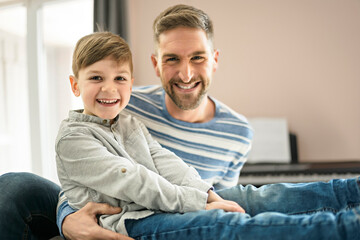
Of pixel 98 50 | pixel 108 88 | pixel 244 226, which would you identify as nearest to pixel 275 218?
pixel 244 226

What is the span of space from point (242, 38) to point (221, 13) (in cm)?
35

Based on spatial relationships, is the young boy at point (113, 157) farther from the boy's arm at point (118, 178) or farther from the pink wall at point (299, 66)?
the pink wall at point (299, 66)

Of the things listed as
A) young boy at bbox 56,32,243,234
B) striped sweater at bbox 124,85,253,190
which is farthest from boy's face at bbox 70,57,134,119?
striped sweater at bbox 124,85,253,190

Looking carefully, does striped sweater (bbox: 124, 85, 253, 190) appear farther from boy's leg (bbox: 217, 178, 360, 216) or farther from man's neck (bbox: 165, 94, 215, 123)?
boy's leg (bbox: 217, 178, 360, 216)

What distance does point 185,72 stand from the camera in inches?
59.6

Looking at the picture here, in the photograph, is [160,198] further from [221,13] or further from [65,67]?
[65,67]

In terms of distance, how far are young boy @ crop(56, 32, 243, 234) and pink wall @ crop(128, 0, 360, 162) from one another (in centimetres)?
221

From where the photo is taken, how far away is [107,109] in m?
1.14

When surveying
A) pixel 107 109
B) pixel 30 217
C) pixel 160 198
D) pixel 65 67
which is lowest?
pixel 30 217

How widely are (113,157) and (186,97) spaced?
672 mm

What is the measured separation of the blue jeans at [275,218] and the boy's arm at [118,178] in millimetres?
56

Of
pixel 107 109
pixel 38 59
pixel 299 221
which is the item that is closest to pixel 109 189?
pixel 107 109

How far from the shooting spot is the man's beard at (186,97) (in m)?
1.58

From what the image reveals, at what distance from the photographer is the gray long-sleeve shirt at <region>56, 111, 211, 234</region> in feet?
3.12
